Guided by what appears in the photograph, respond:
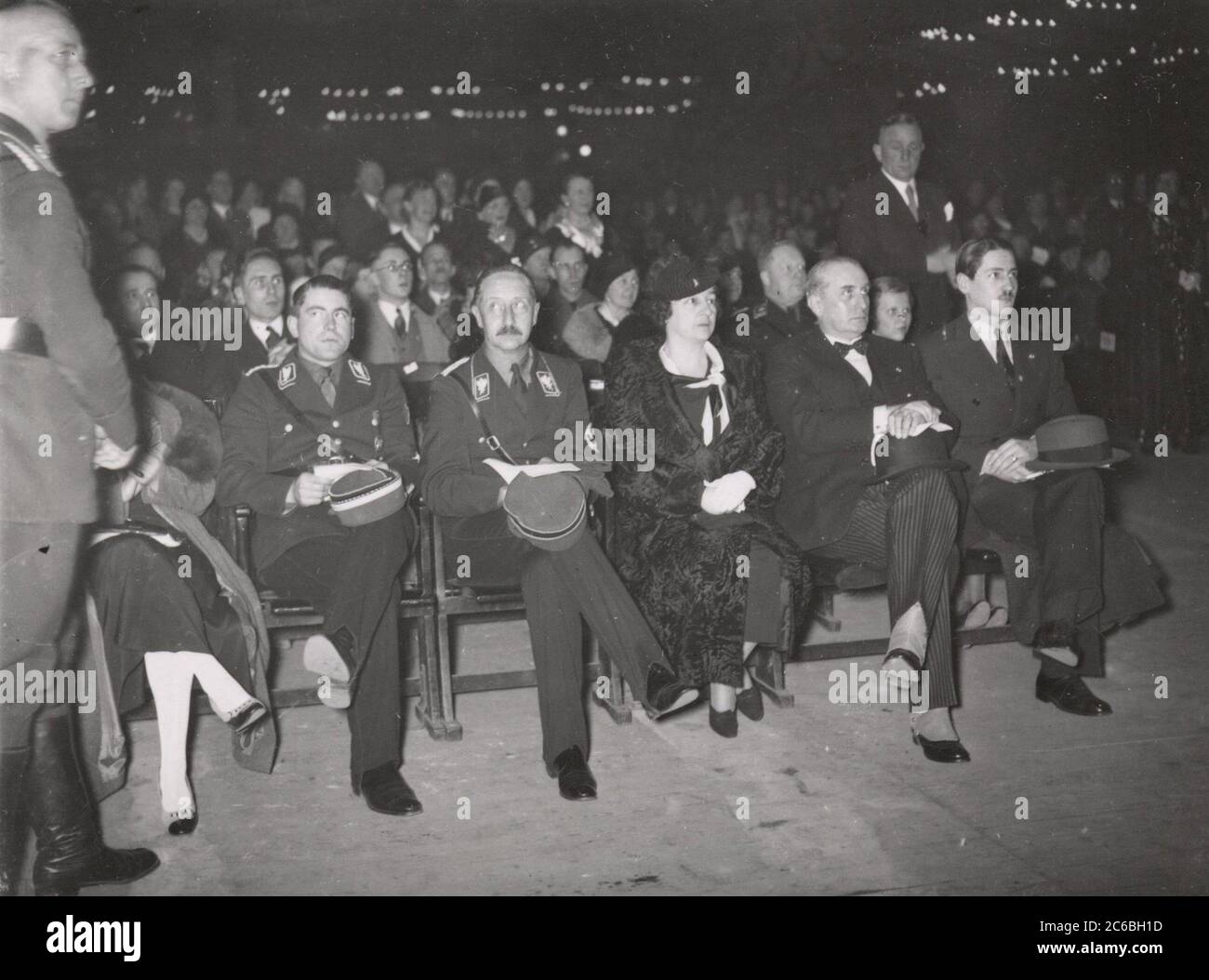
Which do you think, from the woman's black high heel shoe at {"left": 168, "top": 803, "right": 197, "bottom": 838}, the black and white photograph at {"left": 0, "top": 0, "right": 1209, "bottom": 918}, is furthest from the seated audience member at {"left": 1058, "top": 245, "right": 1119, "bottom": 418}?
the woman's black high heel shoe at {"left": 168, "top": 803, "right": 197, "bottom": 838}

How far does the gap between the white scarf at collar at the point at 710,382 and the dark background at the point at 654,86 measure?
4.43m

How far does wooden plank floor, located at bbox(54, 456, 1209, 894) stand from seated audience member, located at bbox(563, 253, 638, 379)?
6.76 feet

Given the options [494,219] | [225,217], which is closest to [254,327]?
[494,219]

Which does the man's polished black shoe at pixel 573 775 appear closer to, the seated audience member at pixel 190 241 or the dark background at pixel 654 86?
the seated audience member at pixel 190 241

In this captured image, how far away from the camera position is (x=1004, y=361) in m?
4.25

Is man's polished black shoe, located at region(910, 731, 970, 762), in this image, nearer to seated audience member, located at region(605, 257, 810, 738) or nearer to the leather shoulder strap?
seated audience member, located at region(605, 257, 810, 738)

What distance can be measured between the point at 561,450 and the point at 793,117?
10.2m

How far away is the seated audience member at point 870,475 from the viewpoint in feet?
12.0

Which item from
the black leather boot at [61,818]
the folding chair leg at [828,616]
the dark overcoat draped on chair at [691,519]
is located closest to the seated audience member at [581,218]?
the folding chair leg at [828,616]

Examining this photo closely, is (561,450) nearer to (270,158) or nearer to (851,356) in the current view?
(851,356)

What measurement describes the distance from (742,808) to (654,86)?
1139 centimetres

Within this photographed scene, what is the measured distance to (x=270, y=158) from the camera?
11680 mm

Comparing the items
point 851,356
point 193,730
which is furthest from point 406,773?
point 851,356

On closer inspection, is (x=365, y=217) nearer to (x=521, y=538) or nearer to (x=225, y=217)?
(x=225, y=217)
